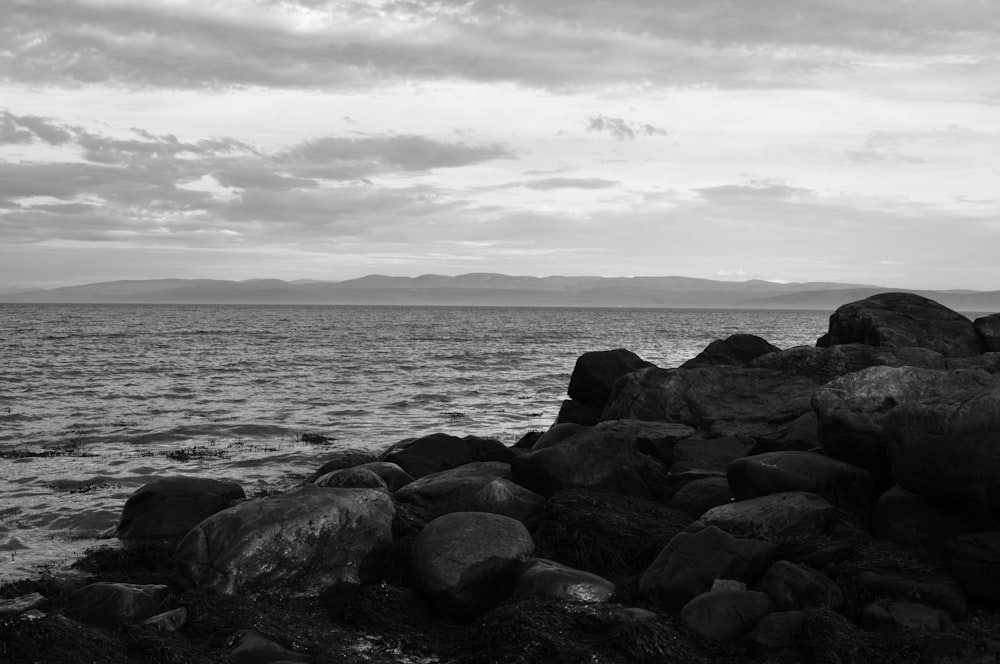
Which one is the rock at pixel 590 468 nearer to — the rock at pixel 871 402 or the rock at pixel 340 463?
the rock at pixel 871 402

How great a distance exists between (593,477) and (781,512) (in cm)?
293

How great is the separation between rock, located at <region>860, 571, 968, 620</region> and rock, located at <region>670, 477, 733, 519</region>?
9.10 feet

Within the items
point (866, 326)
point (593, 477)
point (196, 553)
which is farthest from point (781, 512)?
point (866, 326)

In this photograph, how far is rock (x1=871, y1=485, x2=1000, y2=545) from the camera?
26.8 ft

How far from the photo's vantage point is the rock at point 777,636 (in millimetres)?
6570

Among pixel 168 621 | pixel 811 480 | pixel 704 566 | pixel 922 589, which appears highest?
pixel 811 480

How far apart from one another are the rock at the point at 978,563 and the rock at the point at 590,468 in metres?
4.19

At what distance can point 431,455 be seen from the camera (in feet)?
48.1

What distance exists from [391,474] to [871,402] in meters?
6.53

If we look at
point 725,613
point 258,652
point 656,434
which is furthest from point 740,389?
point 258,652

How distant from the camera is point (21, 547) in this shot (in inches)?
418

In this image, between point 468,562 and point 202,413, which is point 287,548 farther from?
point 202,413

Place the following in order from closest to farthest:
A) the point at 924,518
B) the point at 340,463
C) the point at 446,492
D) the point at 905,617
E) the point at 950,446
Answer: the point at 905,617 < the point at 950,446 < the point at 924,518 < the point at 446,492 < the point at 340,463

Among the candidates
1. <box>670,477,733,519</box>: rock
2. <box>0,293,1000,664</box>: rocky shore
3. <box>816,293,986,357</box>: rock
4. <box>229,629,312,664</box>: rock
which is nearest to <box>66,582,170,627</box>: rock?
<box>0,293,1000,664</box>: rocky shore
